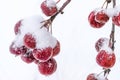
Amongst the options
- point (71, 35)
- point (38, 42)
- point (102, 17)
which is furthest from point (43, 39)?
point (71, 35)

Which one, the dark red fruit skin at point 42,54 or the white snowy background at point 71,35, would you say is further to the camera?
the white snowy background at point 71,35

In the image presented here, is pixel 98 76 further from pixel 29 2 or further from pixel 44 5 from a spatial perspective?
pixel 29 2

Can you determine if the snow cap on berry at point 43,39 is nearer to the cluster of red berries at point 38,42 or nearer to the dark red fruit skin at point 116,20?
the cluster of red berries at point 38,42

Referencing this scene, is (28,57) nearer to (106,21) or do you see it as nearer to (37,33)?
(37,33)

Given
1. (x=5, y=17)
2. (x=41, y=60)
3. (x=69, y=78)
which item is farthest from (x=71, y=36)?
(x=41, y=60)

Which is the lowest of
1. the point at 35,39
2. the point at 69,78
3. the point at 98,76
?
the point at 69,78

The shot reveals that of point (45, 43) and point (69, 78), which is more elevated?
point (45, 43)

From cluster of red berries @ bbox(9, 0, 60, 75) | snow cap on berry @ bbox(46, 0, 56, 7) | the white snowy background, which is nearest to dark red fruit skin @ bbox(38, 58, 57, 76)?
cluster of red berries @ bbox(9, 0, 60, 75)

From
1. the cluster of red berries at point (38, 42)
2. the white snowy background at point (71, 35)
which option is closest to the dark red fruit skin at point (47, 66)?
the cluster of red berries at point (38, 42)
